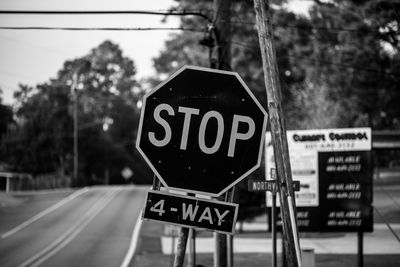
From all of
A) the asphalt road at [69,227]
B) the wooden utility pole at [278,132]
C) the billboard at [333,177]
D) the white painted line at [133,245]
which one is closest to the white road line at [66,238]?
the asphalt road at [69,227]

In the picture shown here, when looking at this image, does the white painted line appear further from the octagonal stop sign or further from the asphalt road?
the octagonal stop sign

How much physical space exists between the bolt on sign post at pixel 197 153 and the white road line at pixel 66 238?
22.6m

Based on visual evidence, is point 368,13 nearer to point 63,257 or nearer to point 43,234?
point 63,257

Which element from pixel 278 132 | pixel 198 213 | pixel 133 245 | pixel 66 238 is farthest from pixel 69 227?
pixel 198 213

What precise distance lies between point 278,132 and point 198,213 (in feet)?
15.3

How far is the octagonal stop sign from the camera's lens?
4.22 m

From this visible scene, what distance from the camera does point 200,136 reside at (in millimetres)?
4230

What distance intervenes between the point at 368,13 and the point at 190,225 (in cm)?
2968

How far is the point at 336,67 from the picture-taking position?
40.5 metres

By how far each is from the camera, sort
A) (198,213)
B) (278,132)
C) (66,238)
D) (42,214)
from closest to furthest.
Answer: (198,213)
(278,132)
(66,238)
(42,214)

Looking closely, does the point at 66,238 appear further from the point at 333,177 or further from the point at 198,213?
the point at 198,213

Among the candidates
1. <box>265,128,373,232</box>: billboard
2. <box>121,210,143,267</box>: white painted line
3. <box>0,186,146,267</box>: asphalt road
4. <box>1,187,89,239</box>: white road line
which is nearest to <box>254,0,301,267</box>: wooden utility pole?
<box>265,128,373,232</box>: billboard

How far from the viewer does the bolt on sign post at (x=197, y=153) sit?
4215 mm

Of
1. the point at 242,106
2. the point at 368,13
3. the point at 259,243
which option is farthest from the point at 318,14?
the point at 242,106
